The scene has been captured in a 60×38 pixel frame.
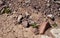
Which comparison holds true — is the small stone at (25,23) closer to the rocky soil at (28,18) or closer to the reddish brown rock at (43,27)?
the rocky soil at (28,18)

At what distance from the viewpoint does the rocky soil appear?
5.32 m

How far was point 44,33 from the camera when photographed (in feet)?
17.5

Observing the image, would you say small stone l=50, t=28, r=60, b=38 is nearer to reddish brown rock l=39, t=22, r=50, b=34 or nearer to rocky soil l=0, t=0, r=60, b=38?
rocky soil l=0, t=0, r=60, b=38

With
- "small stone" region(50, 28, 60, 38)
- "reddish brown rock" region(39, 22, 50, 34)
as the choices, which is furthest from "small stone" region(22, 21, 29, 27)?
"small stone" region(50, 28, 60, 38)

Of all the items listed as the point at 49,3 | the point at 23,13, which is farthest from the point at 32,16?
the point at 49,3

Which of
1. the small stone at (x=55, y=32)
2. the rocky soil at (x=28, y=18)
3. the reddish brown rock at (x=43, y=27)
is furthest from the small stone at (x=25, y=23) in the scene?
the small stone at (x=55, y=32)

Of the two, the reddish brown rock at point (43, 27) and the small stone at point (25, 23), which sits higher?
the small stone at point (25, 23)

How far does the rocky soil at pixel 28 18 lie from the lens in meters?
5.32

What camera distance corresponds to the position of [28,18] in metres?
5.75

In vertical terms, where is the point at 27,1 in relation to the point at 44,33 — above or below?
above

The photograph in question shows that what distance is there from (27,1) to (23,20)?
0.85 meters

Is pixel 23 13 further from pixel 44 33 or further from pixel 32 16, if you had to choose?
pixel 44 33

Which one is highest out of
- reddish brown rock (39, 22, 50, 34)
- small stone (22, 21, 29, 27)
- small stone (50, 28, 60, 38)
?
small stone (22, 21, 29, 27)

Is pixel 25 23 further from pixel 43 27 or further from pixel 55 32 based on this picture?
pixel 55 32
